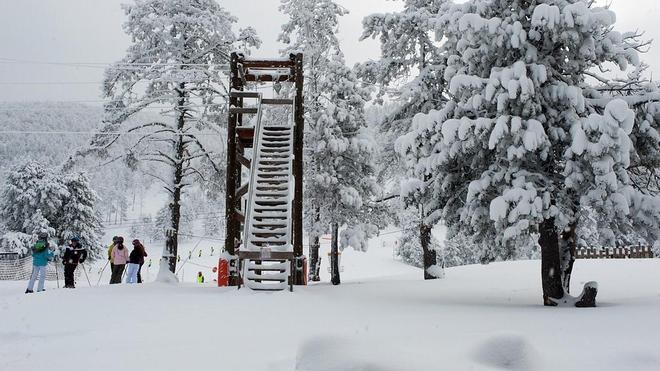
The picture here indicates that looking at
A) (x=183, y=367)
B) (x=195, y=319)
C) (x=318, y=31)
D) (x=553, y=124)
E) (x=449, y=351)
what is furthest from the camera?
(x=318, y=31)

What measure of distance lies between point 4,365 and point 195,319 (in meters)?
2.42

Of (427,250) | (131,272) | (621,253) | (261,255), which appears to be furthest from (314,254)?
(621,253)

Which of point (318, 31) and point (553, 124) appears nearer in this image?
point (553, 124)

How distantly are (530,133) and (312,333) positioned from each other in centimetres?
479

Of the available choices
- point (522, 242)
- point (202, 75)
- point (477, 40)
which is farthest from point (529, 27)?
point (202, 75)

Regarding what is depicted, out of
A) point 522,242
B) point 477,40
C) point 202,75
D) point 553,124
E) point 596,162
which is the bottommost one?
point 522,242

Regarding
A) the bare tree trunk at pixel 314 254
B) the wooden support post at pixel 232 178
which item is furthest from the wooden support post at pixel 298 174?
the bare tree trunk at pixel 314 254

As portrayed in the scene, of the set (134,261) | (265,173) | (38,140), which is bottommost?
(134,261)

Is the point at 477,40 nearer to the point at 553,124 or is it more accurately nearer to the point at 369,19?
the point at 553,124

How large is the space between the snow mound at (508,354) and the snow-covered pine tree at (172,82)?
13587 millimetres

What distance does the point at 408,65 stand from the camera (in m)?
17.6

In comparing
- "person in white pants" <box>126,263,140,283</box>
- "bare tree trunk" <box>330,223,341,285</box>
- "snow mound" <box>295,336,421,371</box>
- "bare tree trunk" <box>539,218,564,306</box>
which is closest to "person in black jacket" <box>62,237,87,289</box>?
"person in white pants" <box>126,263,140,283</box>

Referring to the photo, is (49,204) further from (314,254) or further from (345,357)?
(345,357)

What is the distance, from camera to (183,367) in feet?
15.7
